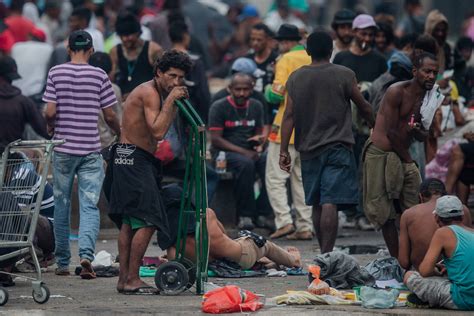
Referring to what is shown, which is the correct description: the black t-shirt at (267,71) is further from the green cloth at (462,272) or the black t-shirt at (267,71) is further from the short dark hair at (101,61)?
the green cloth at (462,272)

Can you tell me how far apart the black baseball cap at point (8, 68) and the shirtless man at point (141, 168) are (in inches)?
115

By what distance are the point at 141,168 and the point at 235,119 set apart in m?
4.34

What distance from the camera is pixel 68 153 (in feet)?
39.4

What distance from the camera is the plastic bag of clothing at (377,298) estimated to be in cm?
1059

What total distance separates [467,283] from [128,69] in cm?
638

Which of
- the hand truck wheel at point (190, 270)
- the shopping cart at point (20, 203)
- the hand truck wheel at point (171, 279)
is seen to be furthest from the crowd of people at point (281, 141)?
the shopping cart at point (20, 203)

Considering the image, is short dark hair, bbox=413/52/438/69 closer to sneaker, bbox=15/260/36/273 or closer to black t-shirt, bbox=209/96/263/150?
black t-shirt, bbox=209/96/263/150

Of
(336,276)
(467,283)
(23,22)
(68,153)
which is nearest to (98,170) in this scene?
(68,153)

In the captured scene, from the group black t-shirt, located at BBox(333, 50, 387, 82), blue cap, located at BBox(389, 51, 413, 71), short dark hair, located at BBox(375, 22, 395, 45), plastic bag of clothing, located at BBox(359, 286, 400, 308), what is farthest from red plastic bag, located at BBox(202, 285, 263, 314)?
short dark hair, located at BBox(375, 22, 395, 45)

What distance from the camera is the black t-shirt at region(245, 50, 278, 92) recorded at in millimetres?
16422

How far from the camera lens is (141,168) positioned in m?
11.1

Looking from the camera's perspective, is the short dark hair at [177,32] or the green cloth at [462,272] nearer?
the green cloth at [462,272]

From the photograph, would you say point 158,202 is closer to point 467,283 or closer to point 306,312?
point 306,312

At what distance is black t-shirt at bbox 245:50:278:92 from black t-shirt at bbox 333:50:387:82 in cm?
106
